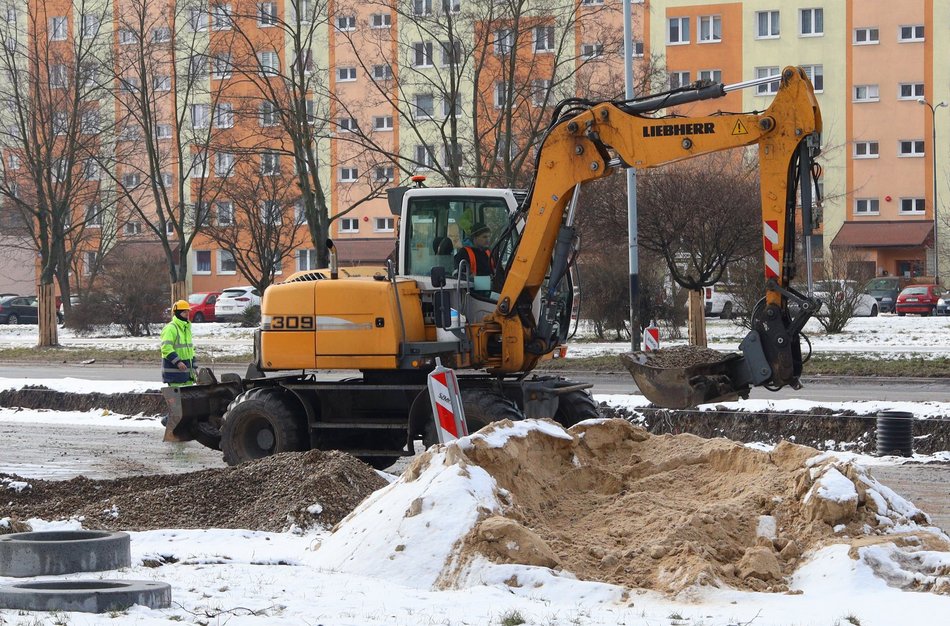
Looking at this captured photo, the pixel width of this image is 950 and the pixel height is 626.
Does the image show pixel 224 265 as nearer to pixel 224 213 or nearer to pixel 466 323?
pixel 224 213

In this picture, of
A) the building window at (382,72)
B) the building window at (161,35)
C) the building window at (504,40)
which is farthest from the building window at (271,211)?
the building window at (504,40)

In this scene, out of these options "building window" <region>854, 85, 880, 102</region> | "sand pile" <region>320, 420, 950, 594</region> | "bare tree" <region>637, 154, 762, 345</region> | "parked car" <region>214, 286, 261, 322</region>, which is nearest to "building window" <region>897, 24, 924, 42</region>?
"building window" <region>854, 85, 880, 102</region>

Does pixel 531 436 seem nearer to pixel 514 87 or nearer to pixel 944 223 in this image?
pixel 514 87

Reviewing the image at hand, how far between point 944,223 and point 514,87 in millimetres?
34784

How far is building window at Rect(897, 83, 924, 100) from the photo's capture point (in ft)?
192

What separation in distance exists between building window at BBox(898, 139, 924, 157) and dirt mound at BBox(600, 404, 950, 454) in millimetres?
45299

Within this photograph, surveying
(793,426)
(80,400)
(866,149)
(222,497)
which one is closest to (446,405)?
(222,497)

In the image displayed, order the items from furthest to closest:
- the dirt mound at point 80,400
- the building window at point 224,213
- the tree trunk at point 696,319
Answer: the building window at point 224,213, the tree trunk at point 696,319, the dirt mound at point 80,400

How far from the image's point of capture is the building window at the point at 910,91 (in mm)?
58656

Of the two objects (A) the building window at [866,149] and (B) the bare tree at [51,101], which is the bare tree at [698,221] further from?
(A) the building window at [866,149]

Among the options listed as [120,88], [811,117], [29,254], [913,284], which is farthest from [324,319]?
[29,254]

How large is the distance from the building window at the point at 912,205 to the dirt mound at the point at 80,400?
45.7 m

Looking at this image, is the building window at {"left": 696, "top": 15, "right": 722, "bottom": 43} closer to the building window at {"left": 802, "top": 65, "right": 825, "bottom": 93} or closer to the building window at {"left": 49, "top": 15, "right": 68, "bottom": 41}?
the building window at {"left": 802, "top": 65, "right": 825, "bottom": 93}

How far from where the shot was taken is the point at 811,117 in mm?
12000
